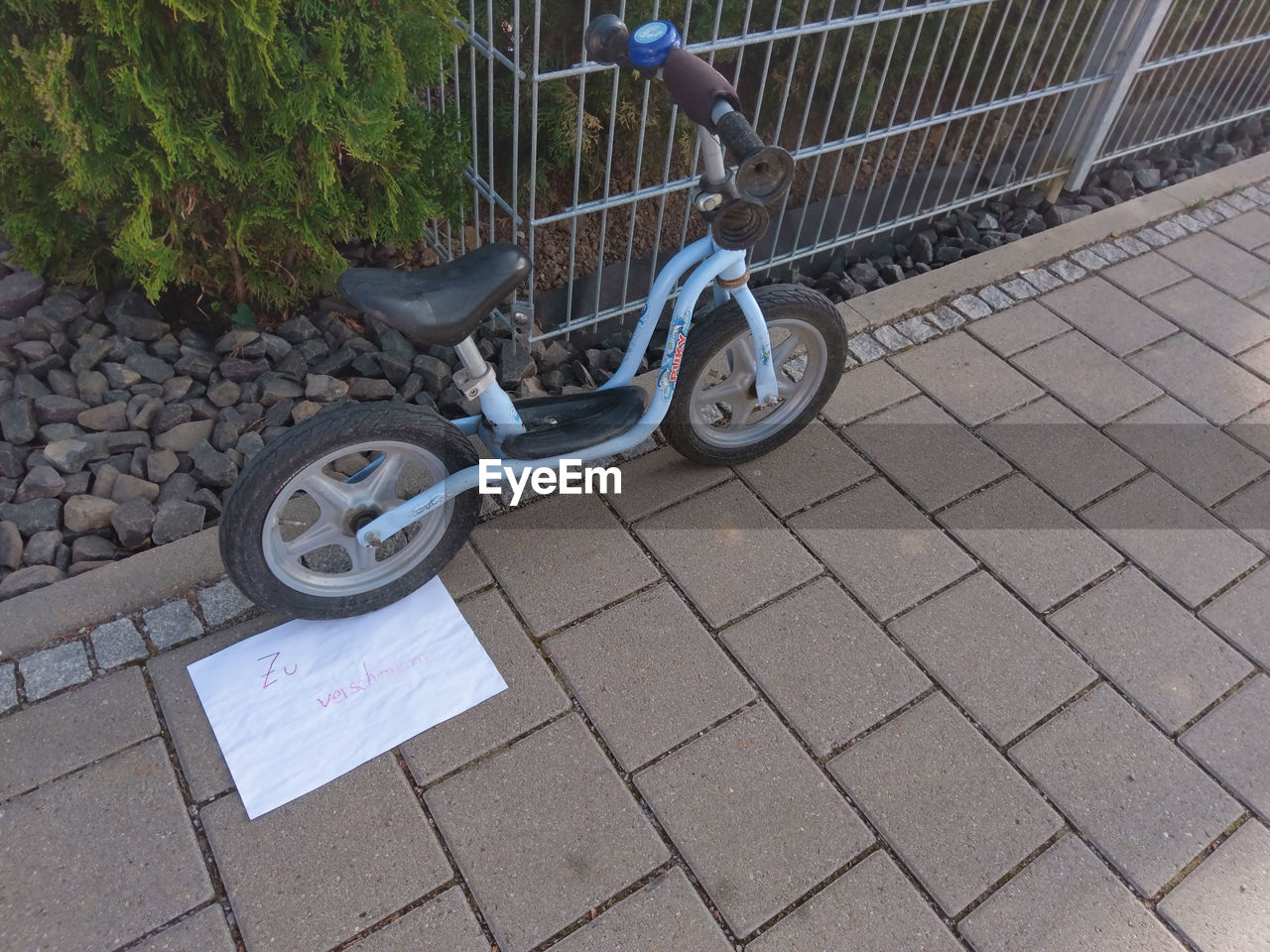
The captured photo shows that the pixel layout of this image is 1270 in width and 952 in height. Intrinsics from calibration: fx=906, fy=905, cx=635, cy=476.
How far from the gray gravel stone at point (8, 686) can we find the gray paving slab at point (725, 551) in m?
1.53

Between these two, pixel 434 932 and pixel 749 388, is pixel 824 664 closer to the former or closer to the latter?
pixel 749 388

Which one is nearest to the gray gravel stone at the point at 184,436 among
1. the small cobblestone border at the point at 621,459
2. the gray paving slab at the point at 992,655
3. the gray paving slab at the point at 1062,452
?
the small cobblestone border at the point at 621,459

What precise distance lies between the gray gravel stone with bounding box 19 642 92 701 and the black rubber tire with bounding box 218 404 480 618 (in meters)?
0.44

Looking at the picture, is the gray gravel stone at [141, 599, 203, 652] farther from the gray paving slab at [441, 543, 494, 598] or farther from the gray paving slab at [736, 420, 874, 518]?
the gray paving slab at [736, 420, 874, 518]

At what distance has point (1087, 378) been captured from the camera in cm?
322

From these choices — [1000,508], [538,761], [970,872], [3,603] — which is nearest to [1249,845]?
[970,872]

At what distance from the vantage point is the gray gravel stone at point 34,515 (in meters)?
2.34

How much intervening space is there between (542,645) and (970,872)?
109 centimetres

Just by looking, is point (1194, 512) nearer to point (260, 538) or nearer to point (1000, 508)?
point (1000, 508)

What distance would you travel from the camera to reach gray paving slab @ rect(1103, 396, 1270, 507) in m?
2.87

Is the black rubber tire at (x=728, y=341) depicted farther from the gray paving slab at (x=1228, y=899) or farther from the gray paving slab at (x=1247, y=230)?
the gray paving slab at (x=1247, y=230)

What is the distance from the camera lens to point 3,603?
2.16m

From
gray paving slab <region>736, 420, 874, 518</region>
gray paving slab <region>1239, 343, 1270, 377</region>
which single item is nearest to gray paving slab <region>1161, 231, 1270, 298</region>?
gray paving slab <region>1239, 343, 1270, 377</region>

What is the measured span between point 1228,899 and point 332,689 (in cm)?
204
